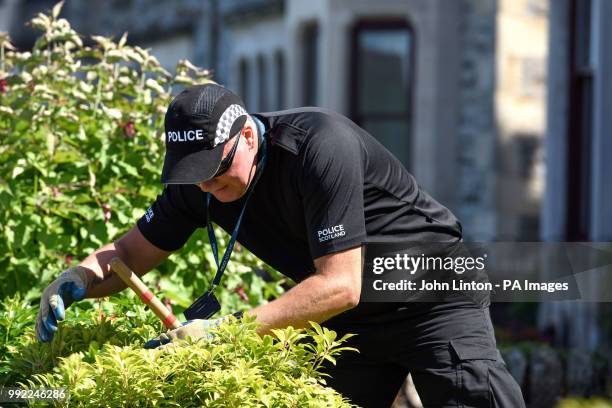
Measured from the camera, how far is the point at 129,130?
18.7ft

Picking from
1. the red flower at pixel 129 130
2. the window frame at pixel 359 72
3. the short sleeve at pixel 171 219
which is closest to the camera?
the short sleeve at pixel 171 219

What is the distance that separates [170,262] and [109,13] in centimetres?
1854

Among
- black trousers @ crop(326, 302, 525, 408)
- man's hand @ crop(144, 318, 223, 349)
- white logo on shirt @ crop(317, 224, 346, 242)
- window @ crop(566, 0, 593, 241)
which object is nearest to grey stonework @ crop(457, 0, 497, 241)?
window @ crop(566, 0, 593, 241)

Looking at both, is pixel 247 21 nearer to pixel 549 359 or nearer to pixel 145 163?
pixel 549 359

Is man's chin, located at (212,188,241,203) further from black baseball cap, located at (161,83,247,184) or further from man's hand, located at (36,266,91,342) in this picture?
man's hand, located at (36,266,91,342)

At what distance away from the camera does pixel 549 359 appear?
7406 mm

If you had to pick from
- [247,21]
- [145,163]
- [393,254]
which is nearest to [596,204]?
[145,163]

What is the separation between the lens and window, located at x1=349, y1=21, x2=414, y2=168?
14.3 meters

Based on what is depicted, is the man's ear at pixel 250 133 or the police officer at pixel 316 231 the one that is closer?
the police officer at pixel 316 231

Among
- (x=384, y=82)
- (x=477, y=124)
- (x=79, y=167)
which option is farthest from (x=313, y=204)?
(x=384, y=82)

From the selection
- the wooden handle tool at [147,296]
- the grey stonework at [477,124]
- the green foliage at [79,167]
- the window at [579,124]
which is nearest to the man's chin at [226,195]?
the wooden handle tool at [147,296]

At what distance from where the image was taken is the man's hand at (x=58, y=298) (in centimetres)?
414

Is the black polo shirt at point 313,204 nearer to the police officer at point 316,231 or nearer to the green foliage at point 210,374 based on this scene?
the police officer at point 316,231

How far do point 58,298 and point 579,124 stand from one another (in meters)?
8.24
